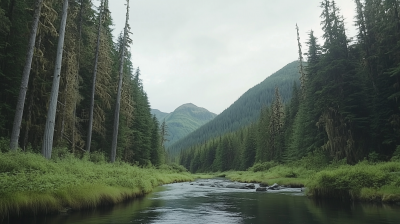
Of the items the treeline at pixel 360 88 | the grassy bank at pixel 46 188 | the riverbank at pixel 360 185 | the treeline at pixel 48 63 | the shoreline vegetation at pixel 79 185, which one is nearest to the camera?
the grassy bank at pixel 46 188

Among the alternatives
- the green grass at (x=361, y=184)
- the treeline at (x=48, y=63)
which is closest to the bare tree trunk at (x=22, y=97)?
the treeline at (x=48, y=63)

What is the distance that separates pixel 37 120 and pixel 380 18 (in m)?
35.7

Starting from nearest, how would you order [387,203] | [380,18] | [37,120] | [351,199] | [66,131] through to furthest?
1. [387,203]
2. [351,199]
3. [37,120]
4. [66,131]
5. [380,18]

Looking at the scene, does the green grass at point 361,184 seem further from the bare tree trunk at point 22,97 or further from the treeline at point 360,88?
the bare tree trunk at point 22,97

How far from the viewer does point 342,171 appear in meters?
16.8

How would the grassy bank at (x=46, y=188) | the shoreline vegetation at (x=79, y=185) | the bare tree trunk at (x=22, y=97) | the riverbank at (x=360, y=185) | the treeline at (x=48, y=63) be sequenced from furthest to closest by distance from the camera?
the treeline at (x=48, y=63)
the riverbank at (x=360, y=185)
the bare tree trunk at (x=22, y=97)
the shoreline vegetation at (x=79, y=185)
the grassy bank at (x=46, y=188)

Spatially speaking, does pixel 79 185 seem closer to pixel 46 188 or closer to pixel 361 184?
pixel 46 188

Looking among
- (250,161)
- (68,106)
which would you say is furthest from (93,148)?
(250,161)

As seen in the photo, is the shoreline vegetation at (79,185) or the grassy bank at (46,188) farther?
the shoreline vegetation at (79,185)

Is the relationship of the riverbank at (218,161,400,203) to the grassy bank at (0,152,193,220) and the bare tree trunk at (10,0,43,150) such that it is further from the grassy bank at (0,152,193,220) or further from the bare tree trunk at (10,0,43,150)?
the bare tree trunk at (10,0,43,150)

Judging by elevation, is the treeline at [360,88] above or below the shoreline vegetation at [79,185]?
above

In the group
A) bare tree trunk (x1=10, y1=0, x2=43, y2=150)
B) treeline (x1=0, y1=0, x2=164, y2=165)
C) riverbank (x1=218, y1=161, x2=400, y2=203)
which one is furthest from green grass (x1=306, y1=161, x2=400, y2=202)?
bare tree trunk (x1=10, y1=0, x2=43, y2=150)

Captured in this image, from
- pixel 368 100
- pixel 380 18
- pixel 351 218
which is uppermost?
pixel 380 18

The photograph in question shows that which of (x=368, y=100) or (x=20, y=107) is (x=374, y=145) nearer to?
(x=368, y=100)
